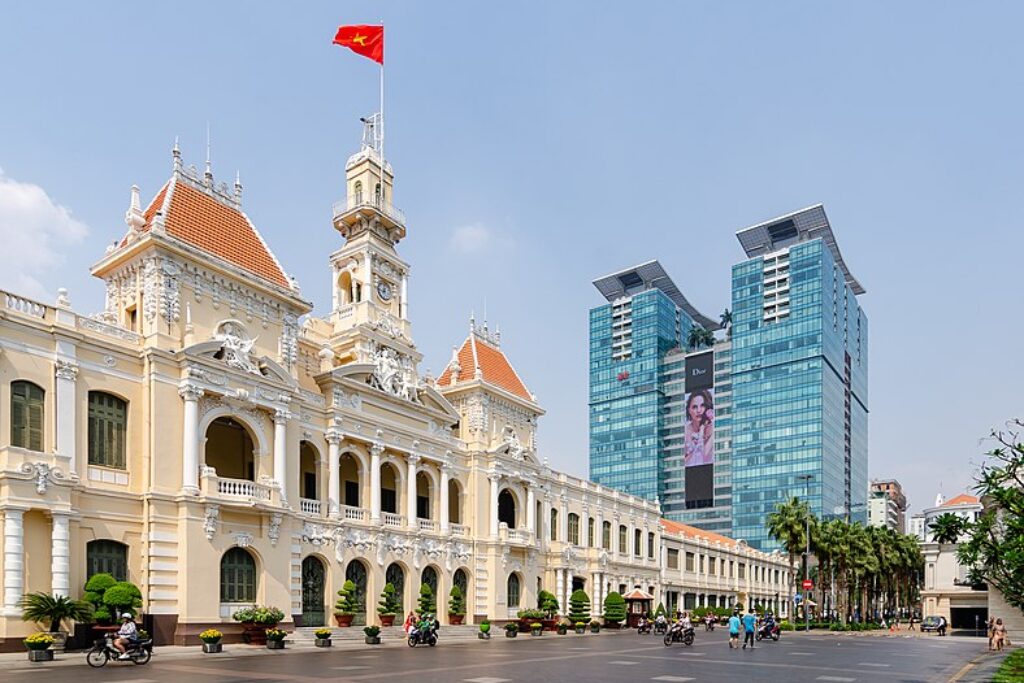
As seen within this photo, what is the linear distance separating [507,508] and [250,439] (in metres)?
23.0

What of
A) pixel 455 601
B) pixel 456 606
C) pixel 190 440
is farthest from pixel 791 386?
pixel 190 440

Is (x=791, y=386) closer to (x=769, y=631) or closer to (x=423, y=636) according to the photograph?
(x=769, y=631)

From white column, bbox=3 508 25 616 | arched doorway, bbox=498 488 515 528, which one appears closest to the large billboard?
arched doorway, bbox=498 488 515 528

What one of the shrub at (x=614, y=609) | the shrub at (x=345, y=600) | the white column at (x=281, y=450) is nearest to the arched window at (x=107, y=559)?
the white column at (x=281, y=450)

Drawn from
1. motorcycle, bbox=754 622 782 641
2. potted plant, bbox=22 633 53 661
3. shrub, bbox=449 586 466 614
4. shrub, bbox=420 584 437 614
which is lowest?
motorcycle, bbox=754 622 782 641

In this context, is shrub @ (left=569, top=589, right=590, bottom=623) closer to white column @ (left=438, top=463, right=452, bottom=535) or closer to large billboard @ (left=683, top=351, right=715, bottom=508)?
white column @ (left=438, top=463, right=452, bottom=535)

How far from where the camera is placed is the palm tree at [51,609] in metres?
27.9

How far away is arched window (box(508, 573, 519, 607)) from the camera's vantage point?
55312 mm

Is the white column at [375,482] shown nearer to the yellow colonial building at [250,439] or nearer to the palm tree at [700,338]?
the yellow colonial building at [250,439]

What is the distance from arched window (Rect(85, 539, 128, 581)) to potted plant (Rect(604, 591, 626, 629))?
123ft

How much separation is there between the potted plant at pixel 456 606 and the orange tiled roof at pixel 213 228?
818 inches

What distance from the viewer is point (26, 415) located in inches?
1196

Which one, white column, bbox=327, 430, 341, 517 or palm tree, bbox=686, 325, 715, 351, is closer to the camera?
white column, bbox=327, 430, 341, 517

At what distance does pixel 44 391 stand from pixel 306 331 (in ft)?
52.9
